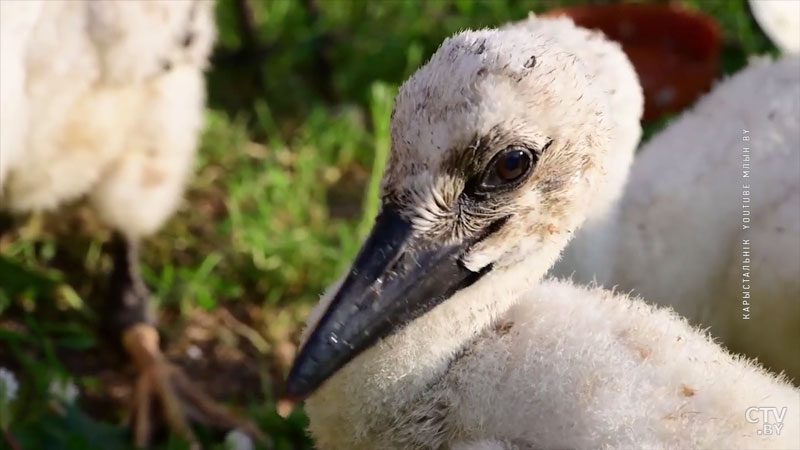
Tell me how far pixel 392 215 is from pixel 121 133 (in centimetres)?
127

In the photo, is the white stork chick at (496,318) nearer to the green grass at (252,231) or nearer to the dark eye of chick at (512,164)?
the dark eye of chick at (512,164)

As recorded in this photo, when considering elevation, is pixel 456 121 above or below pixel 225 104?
above

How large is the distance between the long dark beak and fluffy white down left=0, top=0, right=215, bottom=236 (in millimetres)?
912

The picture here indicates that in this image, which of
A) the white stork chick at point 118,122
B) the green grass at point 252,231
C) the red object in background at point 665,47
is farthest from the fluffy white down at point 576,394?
the red object in background at point 665,47

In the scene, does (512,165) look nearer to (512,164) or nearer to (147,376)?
(512,164)

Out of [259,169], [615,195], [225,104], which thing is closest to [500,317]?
[615,195]

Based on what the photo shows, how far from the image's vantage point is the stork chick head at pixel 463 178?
5.31 ft

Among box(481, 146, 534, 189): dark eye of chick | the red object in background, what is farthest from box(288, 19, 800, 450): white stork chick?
the red object in background

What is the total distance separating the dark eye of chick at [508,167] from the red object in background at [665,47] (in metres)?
2.01

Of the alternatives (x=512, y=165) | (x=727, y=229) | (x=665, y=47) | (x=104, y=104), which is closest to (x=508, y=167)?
(x=512, y=165)

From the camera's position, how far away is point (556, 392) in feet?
5.45

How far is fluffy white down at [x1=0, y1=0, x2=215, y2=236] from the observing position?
2.29m

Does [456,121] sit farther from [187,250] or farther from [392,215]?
[187,250]

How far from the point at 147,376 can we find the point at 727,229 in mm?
1689
